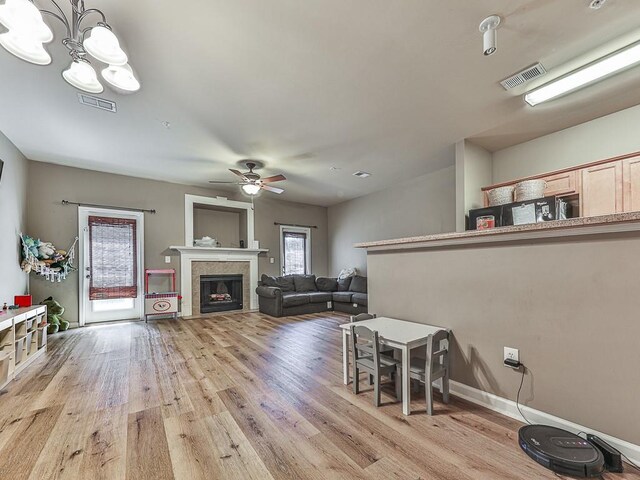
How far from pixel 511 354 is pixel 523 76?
247 centimetres

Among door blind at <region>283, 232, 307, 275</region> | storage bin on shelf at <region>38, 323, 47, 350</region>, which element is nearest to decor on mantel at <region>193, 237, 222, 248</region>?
door blind at <region>283, 232, 307, 275</region>

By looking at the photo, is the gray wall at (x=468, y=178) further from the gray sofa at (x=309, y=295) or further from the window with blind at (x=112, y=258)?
the window with blind at (x=112, y=258)

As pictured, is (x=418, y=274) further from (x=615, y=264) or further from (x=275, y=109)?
(x=275, y=109)

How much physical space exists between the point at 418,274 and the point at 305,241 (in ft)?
18.2

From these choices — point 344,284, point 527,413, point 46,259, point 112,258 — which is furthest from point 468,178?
point 46,259

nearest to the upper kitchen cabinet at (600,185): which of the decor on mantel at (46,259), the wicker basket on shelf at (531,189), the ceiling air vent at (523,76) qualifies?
the wicker basket on shelf at (531,189)

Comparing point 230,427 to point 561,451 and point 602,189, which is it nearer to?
point 561,451

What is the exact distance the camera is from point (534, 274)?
6.14 feet

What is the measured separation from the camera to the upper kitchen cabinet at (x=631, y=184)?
2.75m

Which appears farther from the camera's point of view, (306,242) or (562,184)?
(306,242)

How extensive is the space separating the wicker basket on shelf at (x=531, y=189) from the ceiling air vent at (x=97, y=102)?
479 cm

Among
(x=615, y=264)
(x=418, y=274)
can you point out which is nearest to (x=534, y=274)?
(x=615, y=264)

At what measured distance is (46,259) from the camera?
14.4ft

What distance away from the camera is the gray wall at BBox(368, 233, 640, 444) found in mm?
1535
